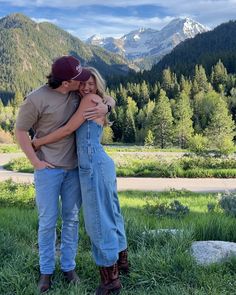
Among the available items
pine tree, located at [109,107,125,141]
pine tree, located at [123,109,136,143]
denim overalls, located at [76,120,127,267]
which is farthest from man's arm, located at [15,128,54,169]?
pine tree, located at [109,107,125,141]

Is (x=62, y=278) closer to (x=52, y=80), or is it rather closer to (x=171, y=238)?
(x=171, y=238)

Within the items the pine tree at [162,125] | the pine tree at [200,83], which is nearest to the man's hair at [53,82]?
the pine tree at [162,125]

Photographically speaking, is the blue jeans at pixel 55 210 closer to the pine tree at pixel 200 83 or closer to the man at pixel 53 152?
the man at pixel 53 152

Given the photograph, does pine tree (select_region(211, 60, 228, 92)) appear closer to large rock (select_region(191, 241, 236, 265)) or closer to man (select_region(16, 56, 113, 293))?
large rock (select_region(191, 241, 236, 265))

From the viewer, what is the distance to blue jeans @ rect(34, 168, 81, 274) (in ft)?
13.1

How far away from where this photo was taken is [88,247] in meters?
5.00

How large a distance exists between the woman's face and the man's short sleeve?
39 cm

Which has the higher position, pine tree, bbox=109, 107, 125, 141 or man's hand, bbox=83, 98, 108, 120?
man's hand, bbox=83, 98, 108, 120

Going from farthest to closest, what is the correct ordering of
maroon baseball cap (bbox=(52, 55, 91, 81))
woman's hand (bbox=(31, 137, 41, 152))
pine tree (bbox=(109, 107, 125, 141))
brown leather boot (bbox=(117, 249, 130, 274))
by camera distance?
pine tree (bbox=(109, 107, 125, 141)), brown leather boot (bbox=(117, 249, 130, 274)), woman's hand (bbox=(31, 137, 41, 152)), maroon baseball cap (bbox=(52, 55, 91, 81))

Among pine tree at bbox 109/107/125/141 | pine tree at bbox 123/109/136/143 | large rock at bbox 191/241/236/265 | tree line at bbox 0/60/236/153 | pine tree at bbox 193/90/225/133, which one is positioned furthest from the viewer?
pine tree at bbox 109/107/125/141

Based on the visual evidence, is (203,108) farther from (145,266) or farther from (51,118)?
(51,118)

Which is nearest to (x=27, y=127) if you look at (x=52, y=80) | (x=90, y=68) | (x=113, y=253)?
(x=52, y=80)

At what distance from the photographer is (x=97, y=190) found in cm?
387

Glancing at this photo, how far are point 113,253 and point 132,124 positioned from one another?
90.4 meters
